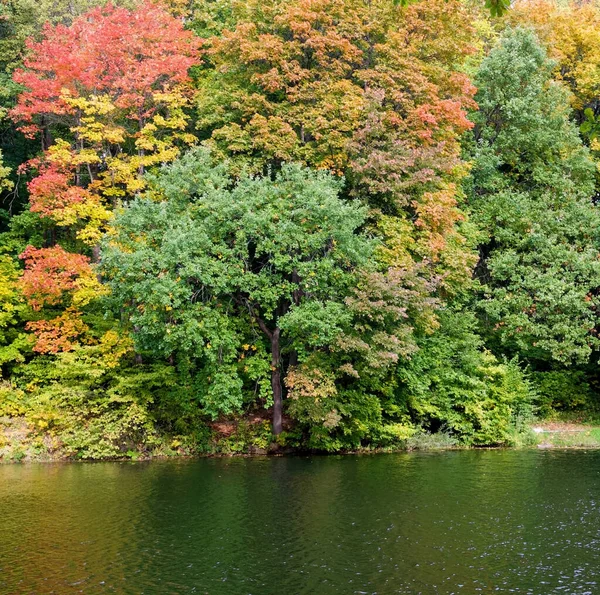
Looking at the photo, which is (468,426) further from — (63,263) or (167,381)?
(63,263)

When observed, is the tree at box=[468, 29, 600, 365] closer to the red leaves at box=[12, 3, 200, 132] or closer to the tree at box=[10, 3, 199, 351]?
the tree at box=[10, 3, 199, 351]

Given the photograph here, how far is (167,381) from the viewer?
2780 centimetres

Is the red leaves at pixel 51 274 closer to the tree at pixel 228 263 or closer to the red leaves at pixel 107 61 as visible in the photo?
the tree at pixel 228 263

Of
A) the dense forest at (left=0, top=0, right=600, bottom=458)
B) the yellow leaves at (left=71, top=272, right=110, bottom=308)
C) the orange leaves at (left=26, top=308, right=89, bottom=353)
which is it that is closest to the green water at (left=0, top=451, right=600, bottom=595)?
the dense forest at (left=0, top=0, right=600, bottom=458)

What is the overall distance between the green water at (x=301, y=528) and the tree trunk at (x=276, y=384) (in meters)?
2.80

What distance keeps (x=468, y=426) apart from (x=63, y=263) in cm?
1766

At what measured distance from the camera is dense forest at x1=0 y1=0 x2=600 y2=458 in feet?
86.2

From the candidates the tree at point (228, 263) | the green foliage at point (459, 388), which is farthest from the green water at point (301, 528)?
the tree at point (228, 263)

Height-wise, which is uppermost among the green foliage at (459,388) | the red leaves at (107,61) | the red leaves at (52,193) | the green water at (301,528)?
the red leaves at (107,61)

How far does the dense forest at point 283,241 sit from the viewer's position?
26266 mm

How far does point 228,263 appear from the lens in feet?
85.9

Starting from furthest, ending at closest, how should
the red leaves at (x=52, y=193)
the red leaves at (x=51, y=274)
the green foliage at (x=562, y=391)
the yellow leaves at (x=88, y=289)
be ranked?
the green foliage at (x=562, y=391), the red leaves at (x=52, y=193), the yellow leaves at (x=88, y=289), the red leaves at (x=51, y=274)

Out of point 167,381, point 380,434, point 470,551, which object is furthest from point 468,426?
point 470,551

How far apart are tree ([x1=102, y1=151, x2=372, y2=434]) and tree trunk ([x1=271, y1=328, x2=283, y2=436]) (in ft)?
0.84
